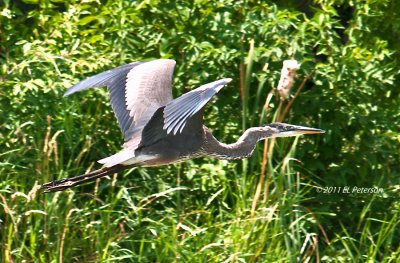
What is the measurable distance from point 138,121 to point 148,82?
0.27 meters

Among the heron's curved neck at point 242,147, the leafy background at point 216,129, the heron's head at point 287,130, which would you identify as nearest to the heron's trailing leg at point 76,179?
the leafy background at point 216,129

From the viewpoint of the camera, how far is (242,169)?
20.6ft

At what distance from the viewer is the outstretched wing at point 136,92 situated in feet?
18.8

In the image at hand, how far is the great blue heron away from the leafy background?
0.16m

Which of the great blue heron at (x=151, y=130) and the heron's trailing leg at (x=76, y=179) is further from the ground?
the great blue heron at (x=151, y=130)

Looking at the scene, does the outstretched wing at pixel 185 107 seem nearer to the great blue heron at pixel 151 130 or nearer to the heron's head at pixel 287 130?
the great blue heron at pixel 151 130

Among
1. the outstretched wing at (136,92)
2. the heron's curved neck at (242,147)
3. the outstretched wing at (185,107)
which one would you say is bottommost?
the heron's curved neck at (242,147)

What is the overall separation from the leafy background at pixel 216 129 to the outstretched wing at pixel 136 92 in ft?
1.34

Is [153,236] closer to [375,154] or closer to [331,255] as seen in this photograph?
[331,255]

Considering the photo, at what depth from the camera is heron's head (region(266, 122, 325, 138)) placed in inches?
229

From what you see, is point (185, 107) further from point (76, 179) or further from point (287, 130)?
point (287, 130)

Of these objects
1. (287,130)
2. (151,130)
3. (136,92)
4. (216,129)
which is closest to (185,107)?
(151,130)

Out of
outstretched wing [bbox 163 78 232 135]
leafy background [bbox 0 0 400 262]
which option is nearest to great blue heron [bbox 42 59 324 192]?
leafy background [bbox 0 0 400 262]

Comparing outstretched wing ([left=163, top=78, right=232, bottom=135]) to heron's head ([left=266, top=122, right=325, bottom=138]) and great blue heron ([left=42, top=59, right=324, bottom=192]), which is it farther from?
heron's head ([left=266, top=122, right=325, bottom=138])
